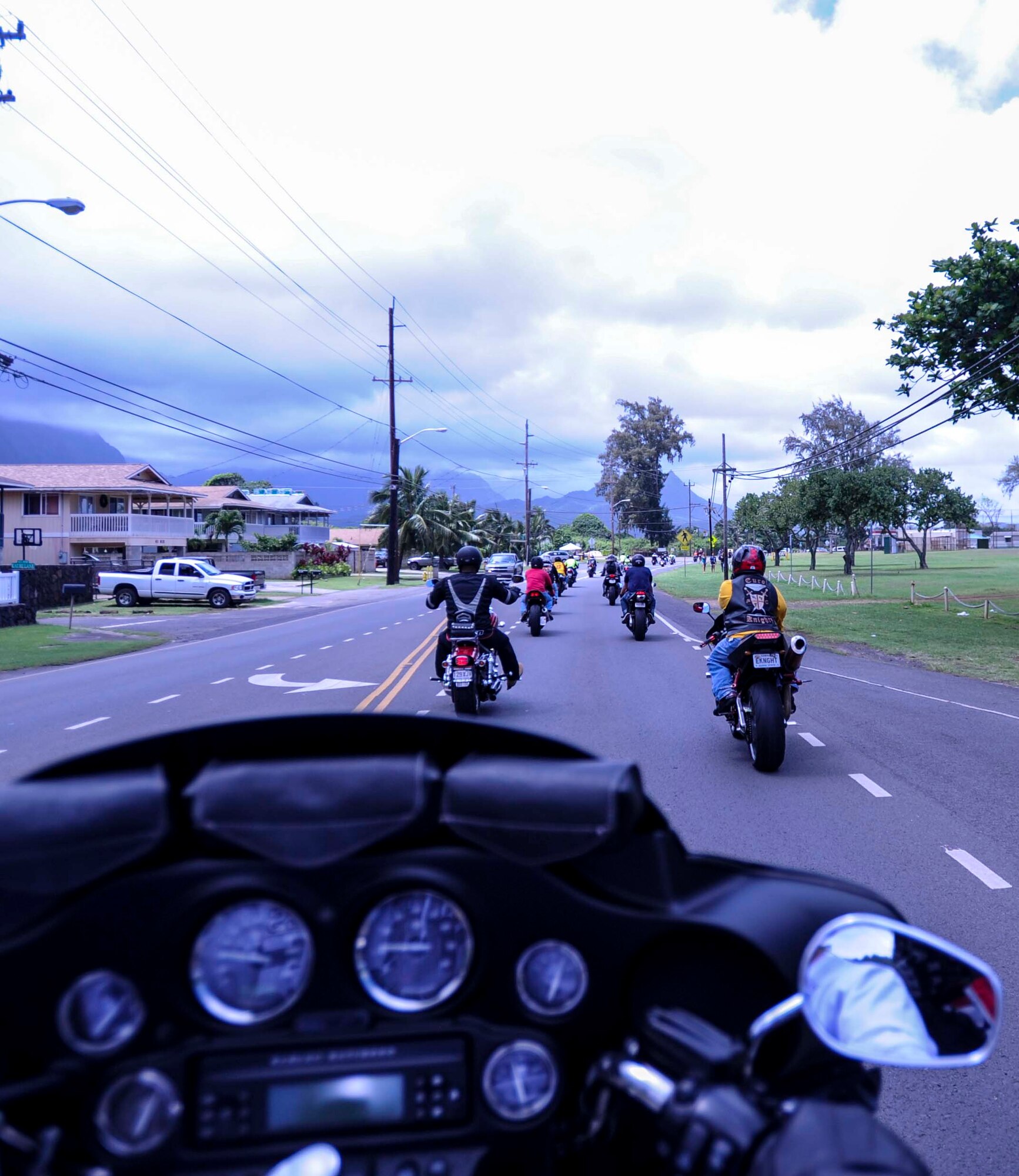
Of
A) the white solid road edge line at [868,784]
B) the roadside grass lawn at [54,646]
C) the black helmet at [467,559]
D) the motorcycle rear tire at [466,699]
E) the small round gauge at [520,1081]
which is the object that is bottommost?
the roadside grass lawn at [54,646]

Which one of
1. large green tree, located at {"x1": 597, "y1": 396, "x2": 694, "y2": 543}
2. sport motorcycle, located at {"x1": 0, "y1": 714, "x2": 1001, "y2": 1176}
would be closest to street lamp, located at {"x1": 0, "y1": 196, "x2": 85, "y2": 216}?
sport motorcycle, located at {"x1": 0, "y1": 714, "x2": 1001, "y2": 1176}

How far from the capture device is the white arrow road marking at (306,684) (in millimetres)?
14328

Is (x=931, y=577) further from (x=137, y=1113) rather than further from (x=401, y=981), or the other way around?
(x=137, y=1113)

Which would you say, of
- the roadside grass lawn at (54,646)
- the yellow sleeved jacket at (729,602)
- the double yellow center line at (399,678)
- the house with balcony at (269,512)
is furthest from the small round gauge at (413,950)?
the house with balcony at (269,512)

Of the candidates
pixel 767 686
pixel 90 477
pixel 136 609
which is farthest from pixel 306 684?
pixel 90 477

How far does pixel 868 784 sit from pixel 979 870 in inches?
90.7

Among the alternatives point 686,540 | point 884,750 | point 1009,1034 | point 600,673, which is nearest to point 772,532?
point 686,540

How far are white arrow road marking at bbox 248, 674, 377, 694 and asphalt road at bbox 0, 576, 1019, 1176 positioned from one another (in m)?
0.07

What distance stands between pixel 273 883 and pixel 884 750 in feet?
28.2

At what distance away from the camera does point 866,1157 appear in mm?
1481

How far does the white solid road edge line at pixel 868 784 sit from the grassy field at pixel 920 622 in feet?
25.0

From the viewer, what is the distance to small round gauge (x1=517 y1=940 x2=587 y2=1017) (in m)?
1.94

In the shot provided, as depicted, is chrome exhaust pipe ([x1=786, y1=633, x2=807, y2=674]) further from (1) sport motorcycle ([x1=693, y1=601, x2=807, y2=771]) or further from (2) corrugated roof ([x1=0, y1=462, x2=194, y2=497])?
(2) corrugated roof ([x1=0, y1=462, x2=194, y2=497])

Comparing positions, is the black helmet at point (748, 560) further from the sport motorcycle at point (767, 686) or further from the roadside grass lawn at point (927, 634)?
the roadside grass lawn at point (927, 634)
